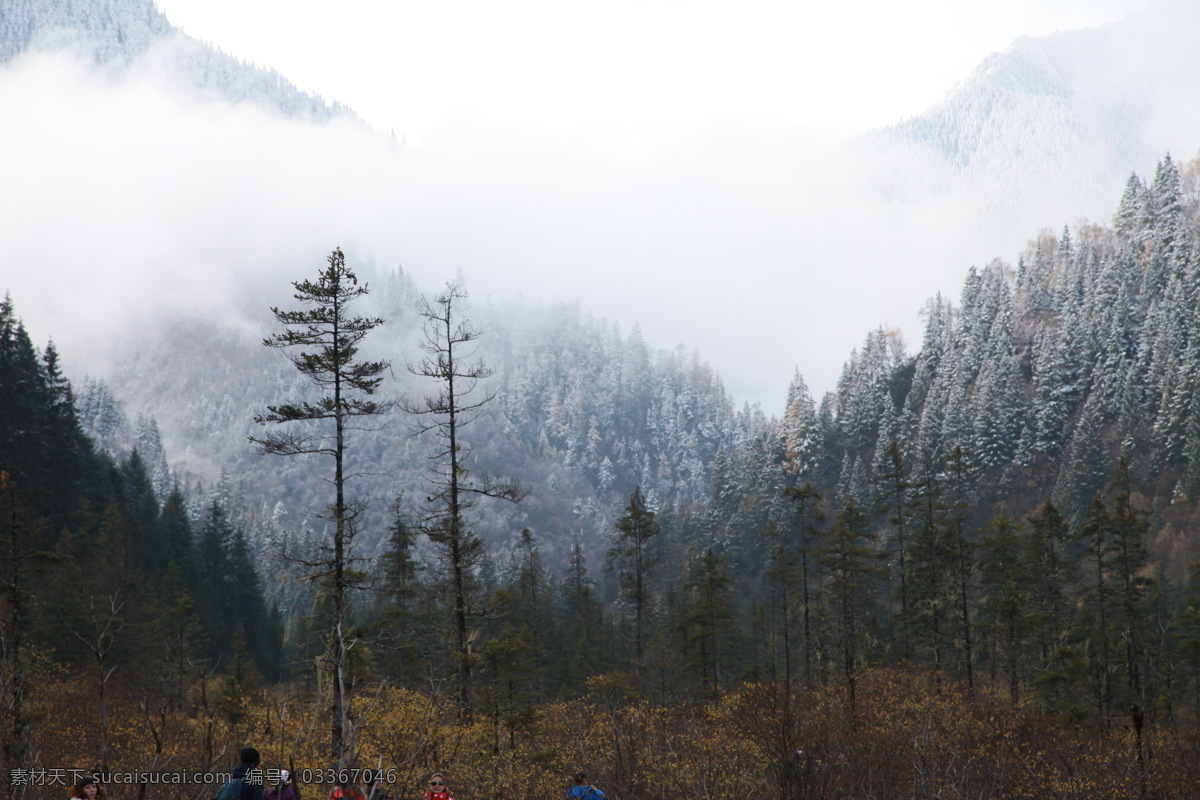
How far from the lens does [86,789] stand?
9.33 m

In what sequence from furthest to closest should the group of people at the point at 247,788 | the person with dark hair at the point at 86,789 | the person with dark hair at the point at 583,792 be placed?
the person with dark hair at the point at 583,792, the person with dark hair at the point at 86,789, the group of people at the point at 247,788

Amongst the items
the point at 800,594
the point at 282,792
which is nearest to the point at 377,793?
the point at 282,792

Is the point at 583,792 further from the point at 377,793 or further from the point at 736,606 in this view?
the point at 736,606

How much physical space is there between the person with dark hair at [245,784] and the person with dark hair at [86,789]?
1863mm

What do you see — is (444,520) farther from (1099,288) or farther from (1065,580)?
(1099,288)

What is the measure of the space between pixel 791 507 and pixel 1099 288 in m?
53.9

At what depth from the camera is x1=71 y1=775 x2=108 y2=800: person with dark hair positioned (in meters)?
9.26

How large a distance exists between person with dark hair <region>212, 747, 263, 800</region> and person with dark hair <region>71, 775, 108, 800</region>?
1.86 metres

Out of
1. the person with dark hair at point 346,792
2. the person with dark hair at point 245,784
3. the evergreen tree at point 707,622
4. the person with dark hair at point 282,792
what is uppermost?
the person with dark hair at point 346,792

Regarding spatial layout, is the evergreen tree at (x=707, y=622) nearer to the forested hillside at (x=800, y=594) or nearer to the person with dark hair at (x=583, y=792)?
the forested hillside at (x=800, y=594)

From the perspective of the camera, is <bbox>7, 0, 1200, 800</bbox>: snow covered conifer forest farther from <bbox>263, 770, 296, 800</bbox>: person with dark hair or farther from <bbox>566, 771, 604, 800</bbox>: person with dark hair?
<bbox>566, 771, 604, 800</bbox>: person with dark hair

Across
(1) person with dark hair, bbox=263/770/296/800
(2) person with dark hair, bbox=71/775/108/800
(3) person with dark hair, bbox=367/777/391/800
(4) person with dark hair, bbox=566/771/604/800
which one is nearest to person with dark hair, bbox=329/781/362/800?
(3) person with dark hair, bbox=367/777/391/800

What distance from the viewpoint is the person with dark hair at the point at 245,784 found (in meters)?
8.62

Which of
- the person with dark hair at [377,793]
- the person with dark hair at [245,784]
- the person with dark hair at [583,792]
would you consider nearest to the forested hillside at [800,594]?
the person with dark hair at [377,793]
